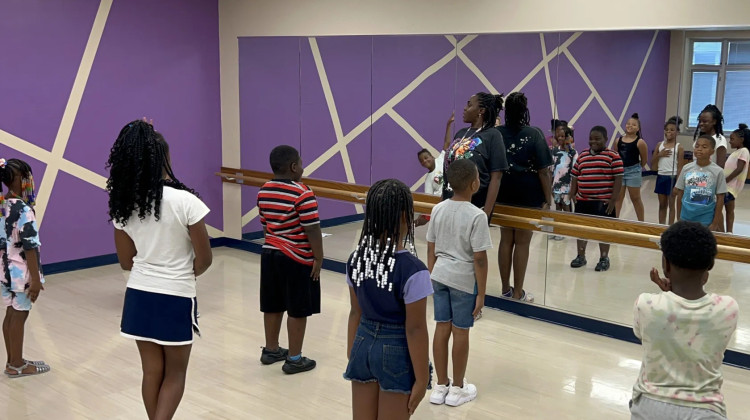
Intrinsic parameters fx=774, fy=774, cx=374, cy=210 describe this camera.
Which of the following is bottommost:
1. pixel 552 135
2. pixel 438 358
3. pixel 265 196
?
pixel 438 358

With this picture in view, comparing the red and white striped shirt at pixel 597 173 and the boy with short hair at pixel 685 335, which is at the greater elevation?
the red and white striped shirt at pixel 597 173

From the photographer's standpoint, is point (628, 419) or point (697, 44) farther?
point (697, 44)

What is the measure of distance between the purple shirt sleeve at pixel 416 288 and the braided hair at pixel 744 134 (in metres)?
3.18

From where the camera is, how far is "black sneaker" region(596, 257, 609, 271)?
5864 mm

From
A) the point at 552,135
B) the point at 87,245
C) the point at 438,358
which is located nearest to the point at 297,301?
the point at 438,358

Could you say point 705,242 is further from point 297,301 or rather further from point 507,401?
point 297,301

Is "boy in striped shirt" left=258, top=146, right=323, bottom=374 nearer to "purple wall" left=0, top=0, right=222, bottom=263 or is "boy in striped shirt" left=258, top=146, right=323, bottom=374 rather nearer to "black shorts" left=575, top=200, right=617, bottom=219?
"black shorts" left=575, top=200, right=617, bottom=219

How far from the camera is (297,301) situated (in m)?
4.73

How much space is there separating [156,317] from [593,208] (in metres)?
3.52

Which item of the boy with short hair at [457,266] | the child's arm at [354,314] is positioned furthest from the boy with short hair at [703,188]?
the child's arm at [354,314]

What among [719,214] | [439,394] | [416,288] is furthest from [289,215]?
[719,214]

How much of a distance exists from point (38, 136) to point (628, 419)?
548 centimetres

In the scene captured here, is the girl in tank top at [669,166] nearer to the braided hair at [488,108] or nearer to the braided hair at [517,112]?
Result: the braided hair at [517,112]

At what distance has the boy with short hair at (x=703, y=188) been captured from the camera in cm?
498
